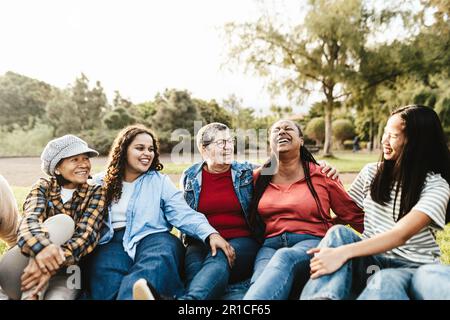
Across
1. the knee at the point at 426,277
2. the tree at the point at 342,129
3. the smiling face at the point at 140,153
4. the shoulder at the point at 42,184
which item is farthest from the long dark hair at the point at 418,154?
the tree at the point at 342,129

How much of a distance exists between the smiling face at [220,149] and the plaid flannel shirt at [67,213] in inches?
32.3

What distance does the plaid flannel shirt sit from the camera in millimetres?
2338

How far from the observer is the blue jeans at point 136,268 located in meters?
2.40

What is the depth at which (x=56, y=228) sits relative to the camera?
241cm

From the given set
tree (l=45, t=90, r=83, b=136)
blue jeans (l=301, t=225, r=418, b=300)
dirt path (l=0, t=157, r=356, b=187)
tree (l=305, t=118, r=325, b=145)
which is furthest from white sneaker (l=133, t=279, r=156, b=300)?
tree (l=305, t=118, r=325, b=145)

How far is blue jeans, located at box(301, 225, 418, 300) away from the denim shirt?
832 mm

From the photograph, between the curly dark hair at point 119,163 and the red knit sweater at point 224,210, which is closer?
the curly dark hair at point 119,163

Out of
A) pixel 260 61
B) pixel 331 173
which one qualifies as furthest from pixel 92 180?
pixel 260 61

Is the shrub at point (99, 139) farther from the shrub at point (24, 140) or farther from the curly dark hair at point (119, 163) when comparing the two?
the curly dark hair at point (119, 163)

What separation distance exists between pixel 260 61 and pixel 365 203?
625 inches

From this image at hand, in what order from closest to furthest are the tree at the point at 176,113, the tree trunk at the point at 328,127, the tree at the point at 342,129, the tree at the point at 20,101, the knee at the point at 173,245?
1. the knee at the point at 173,245
2. the tree at the point at 20,101
3. the tree at the point at 176,113
4. the tree trunk at the point at 328,127
5. the tree at the point at 342,129

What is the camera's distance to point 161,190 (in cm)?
293

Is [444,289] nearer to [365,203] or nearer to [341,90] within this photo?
[365,203]

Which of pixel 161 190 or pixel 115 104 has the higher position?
pixel 115 104
